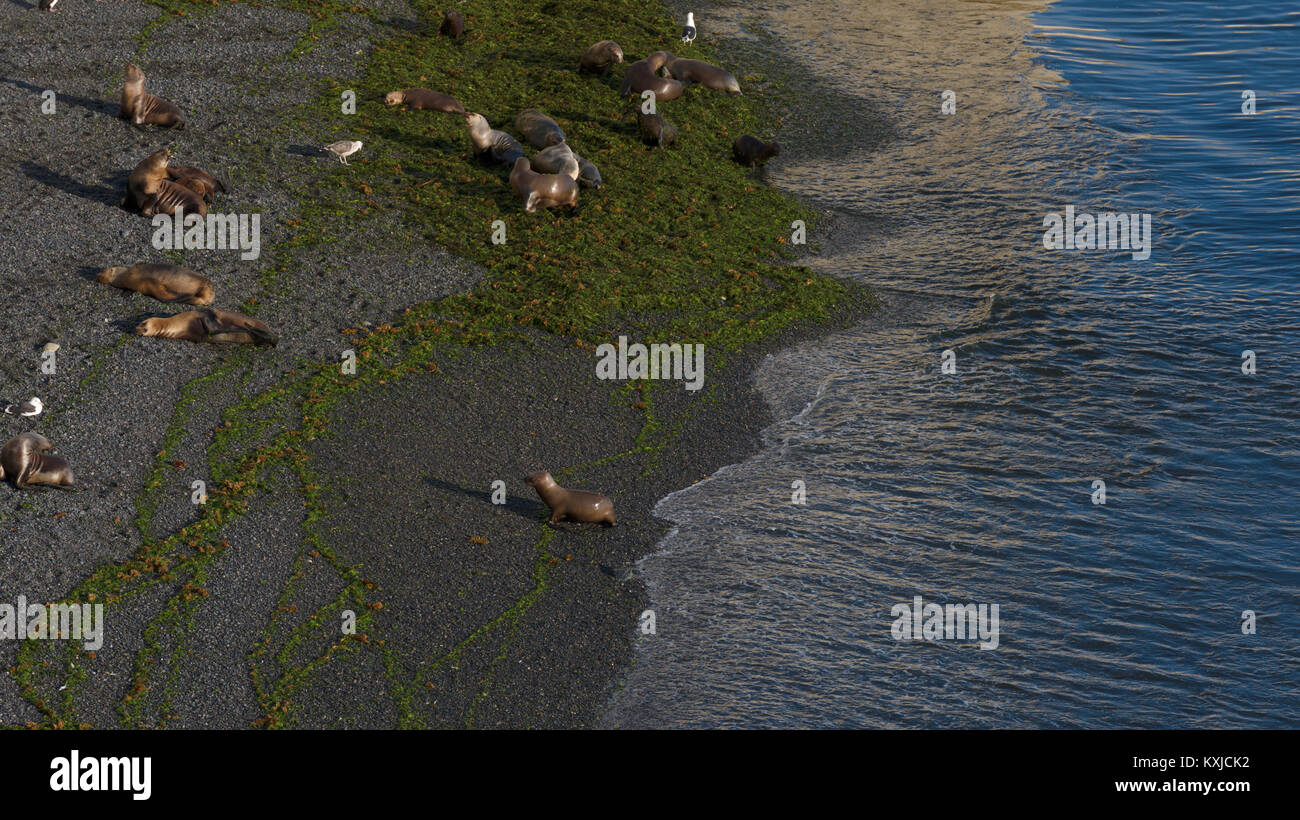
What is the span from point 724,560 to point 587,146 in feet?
28.2

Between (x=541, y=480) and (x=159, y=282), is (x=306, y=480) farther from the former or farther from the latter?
(x=159, y=282)

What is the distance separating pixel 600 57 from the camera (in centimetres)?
1925

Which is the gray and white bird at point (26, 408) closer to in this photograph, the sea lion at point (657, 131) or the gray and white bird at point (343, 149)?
the gray and white bird at point (343, 149)

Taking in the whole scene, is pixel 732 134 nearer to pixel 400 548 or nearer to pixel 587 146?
pixel 587 146

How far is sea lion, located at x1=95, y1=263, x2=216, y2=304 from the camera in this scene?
12453mm

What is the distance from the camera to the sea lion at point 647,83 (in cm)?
1869

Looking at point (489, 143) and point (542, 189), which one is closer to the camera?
point (542, 189)

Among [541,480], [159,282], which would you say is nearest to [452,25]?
[159,282]

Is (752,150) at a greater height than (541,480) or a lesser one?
greater

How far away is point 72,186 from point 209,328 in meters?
3.53

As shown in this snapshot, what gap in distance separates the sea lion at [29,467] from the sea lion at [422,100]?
8764mm

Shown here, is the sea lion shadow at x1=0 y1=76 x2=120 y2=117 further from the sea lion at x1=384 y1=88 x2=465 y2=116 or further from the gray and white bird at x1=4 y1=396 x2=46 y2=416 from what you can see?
the gray and white bird at x1=4 y1=396 x2=46 y2=416

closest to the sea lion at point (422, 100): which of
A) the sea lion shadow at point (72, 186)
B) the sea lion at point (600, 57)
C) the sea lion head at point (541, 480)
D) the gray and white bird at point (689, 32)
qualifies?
the sea lion at point (600, 57)

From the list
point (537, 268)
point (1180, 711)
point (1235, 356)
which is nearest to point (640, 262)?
point (537, 268)
